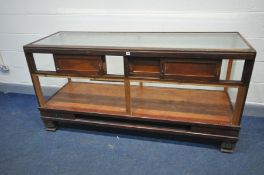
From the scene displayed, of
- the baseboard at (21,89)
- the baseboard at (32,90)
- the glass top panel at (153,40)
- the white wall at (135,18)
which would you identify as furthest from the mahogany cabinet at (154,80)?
the baseboard at (21,89)

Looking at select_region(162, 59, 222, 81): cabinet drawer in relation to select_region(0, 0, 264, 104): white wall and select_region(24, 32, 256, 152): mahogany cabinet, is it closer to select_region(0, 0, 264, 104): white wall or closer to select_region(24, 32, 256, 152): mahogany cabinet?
select_region(24, 32, 256, 152): mahogany cabinet

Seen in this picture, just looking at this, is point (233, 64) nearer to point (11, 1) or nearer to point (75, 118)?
point (75, 118)

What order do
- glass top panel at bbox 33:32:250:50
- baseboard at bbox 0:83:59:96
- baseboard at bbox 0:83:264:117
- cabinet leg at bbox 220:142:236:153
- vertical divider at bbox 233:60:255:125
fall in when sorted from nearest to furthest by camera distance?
vertical divider at bbox 233:60:255:125
glass top panel at bbox 33:32:250:50
cabinet leg at bbox 220:142:236:153
baseboard at bbox 0:83:264:117
baseboard at bbox 0:83:59:96

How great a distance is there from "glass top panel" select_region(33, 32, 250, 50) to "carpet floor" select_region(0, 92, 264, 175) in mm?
735

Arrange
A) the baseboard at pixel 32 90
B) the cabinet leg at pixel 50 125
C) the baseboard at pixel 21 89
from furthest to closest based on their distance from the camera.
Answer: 1. the baseboard at pixel 21 89
2. the baseboard at pixel 32 90
3. the cabinet leg at pixel 50 125

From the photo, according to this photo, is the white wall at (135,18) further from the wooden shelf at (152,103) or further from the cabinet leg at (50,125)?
the cabinet leg at (50,125)

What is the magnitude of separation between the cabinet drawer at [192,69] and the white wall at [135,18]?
1.79 ft

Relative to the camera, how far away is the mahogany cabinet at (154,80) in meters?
1.32

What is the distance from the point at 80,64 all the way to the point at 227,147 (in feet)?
3.82

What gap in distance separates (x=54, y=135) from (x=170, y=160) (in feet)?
3.13

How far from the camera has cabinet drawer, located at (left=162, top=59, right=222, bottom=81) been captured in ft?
4.26

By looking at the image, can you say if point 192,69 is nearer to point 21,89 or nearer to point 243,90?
point 243,90

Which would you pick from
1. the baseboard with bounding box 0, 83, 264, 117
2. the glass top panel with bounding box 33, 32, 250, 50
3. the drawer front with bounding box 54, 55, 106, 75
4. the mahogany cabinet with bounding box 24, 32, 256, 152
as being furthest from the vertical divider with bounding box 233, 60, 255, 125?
the drawer front with bounding box 54, 55, 106, 75

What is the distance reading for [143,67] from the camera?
4.66ft
